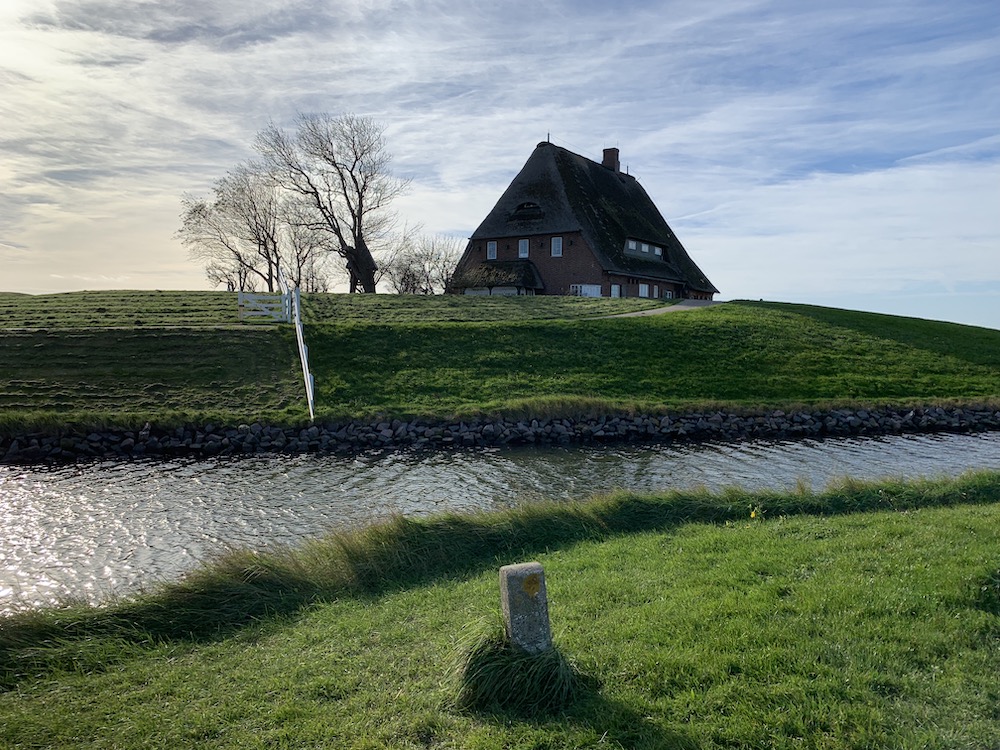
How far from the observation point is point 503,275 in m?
45.6

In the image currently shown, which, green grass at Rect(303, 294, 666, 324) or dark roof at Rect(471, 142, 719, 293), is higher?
dark roof at Rect(471, 142, 719, 293)

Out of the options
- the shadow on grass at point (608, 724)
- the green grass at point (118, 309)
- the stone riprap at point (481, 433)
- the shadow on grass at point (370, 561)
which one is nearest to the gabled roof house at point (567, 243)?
the green grass at point (118, 309)

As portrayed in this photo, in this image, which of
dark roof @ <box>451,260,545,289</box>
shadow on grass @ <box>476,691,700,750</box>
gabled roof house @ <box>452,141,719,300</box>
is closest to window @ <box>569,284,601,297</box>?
gabled roof house @ <box>452,141,719,300</box>

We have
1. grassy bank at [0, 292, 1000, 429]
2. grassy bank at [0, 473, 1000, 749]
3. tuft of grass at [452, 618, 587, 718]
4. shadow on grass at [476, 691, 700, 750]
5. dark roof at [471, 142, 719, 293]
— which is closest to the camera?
shadow on grass at [476, 691, 700, 750]

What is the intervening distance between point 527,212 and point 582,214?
4163 mm

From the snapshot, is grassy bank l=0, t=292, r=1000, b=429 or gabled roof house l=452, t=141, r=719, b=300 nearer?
grassy bank l=0, t=292, r=1000, b=429

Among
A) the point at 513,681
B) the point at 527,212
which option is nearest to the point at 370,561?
the point at 513,681

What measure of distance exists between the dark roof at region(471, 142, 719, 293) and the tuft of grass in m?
39.7

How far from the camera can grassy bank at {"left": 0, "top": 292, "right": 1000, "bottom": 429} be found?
21.6 m

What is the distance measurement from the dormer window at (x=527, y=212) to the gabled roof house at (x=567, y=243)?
0.07 metres

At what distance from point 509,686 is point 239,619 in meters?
3.51

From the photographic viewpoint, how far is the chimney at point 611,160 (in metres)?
56.6

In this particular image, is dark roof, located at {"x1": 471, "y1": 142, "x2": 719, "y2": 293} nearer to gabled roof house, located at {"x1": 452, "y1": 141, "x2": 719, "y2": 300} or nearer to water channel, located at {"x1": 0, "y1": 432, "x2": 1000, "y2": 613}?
gabled roof house, located at {"x1": 452, "y1": 141, "x2": 719, "y2": 300}

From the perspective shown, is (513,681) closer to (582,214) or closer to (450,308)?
(450,308)
